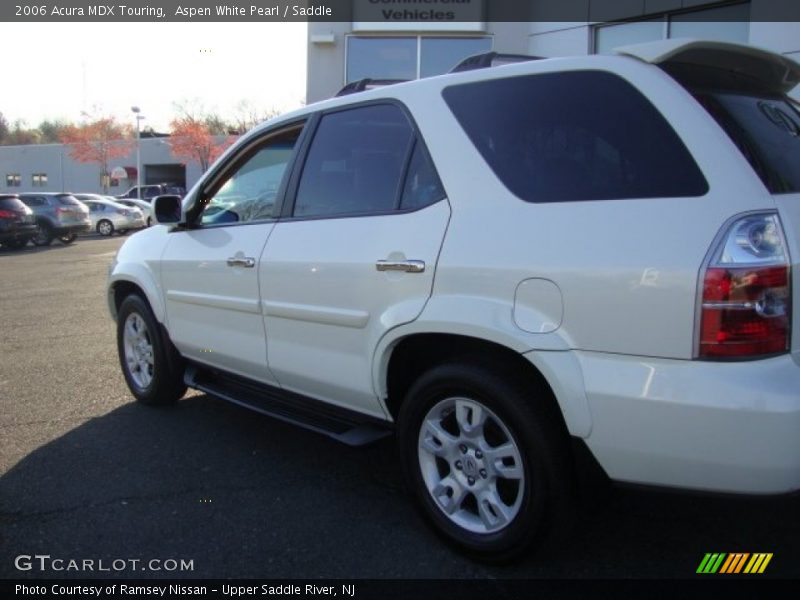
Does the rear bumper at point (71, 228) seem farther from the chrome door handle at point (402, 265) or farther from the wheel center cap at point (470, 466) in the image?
the wheel center cap at point (470, 466)

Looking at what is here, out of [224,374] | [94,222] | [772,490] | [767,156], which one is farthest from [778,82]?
[94,222]

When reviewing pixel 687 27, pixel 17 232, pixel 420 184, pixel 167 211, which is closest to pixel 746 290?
pixel 420 184

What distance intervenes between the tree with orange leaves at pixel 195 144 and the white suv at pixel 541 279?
171 feet

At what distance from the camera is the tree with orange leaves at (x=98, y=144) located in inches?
2261

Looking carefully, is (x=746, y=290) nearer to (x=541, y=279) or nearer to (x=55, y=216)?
(x=541, y=279)

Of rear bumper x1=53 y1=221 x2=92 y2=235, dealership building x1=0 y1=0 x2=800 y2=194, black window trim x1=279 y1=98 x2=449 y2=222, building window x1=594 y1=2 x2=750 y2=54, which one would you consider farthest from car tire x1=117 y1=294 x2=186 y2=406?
rear bumper x1=53 y1=221 x2=92 y2=235

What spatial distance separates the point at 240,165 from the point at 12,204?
1843cm

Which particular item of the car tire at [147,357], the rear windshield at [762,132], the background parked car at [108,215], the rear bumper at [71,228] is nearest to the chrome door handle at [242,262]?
the car tire at [147,357]

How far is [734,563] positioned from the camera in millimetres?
2816

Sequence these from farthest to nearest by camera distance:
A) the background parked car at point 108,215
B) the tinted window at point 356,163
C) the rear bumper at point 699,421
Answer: the background parked car at point 108,215 < the tinted window at point 356,163 < the rear bumper at point 699,421

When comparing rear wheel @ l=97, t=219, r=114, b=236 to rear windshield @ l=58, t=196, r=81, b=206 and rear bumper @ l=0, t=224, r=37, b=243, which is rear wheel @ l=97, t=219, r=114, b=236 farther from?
rear bumper @ l=0, t=224, r=37, b=243

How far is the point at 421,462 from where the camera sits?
2.94 metres

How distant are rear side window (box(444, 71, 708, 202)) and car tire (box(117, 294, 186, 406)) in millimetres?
2742

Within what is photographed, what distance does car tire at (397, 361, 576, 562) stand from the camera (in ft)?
8.25
